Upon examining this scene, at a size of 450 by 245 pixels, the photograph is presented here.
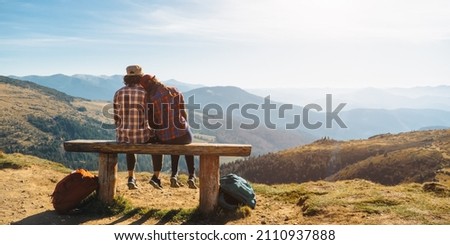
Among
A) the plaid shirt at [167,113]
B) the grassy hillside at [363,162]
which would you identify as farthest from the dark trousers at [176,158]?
the grassy hillside at [363,162]

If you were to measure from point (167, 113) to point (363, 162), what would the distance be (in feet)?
285

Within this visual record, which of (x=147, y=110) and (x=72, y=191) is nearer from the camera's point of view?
(x=72, y=191)

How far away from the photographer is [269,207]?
512 inches

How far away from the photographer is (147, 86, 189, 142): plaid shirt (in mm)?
11891

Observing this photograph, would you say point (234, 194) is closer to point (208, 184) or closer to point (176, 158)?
point (208, 184)

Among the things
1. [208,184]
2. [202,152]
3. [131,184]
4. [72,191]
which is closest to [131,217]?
[131,184]

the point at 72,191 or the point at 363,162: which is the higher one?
the point at 72,191

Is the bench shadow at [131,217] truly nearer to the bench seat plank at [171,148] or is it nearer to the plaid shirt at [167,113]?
the bench seat plank at [171,148]

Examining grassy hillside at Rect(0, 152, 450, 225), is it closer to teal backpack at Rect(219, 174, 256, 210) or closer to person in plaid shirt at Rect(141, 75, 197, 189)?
teal backpack at Rect(219, 174, 256, 210)

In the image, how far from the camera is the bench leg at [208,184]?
11578 mm

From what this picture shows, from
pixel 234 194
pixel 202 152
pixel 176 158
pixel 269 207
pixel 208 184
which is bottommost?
pixel 269 207

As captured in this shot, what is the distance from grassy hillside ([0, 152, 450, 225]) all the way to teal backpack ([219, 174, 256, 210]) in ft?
0.84
